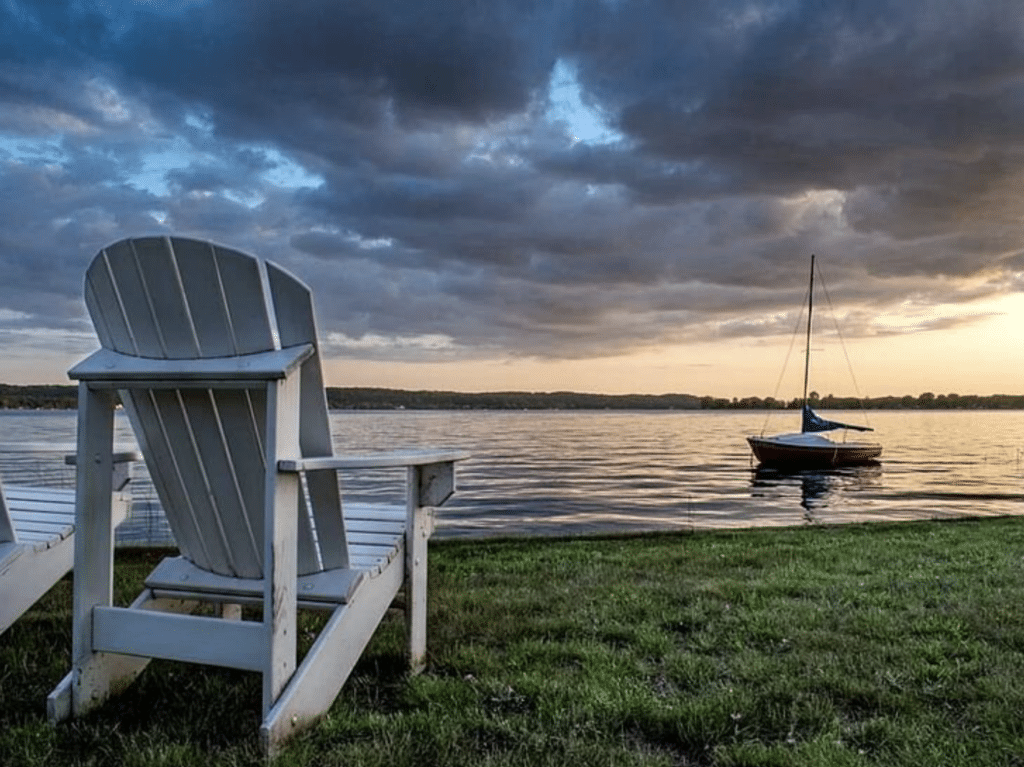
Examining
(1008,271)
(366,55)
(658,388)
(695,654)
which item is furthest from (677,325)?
(695,654)

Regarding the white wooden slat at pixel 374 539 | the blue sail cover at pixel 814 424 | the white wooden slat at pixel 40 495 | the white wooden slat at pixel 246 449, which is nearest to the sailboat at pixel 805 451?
the blue sail cover at pixel 814 424

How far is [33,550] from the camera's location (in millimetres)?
3242

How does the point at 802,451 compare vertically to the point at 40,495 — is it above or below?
below

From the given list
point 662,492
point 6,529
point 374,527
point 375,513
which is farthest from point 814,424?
point 6,529

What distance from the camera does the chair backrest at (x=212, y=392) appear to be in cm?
238

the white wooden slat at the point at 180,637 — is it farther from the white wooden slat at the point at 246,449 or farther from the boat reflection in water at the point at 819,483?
the boat reflection in water at the point at 819,483

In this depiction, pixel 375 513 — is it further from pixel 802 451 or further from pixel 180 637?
pixel 802 451

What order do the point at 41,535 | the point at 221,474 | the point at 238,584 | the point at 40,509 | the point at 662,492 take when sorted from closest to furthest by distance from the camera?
1. the point at 221,474
2. the point at 238,584
3. the point at 41,535
4. the point at 40,509
5. the point at 662,492

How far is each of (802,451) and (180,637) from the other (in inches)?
1262

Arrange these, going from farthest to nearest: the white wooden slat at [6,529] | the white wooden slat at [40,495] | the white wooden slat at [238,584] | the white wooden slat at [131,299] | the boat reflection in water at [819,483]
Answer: the boat reflection in water at [819,483], the white wooden slat at [40,495], the white wooden slat at [6,529], the white wooden slat at [238,584], the white wooden slat at [131,299]

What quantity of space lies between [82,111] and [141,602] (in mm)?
12929

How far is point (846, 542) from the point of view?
780cm

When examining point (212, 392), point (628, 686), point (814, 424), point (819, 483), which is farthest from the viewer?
point (814, 424)

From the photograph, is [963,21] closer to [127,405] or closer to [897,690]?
[897,690]
